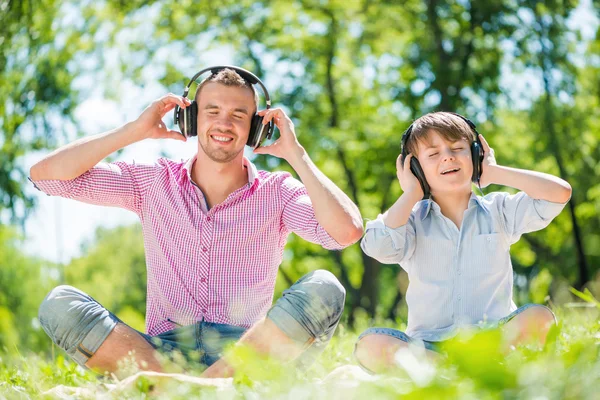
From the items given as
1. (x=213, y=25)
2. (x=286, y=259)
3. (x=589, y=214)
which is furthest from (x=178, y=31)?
(x=589, y=214)

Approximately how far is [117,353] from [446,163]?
1763mm

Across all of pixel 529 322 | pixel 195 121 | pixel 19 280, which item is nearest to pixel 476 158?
pixel 529 322

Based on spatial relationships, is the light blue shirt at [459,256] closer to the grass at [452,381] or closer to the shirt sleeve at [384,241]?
A: the shirt sleeve at [384,241]

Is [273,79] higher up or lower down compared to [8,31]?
lower down

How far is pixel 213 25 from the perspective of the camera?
52.6 ft

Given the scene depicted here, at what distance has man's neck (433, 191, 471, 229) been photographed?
344 cm

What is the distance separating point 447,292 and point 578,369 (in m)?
1.89

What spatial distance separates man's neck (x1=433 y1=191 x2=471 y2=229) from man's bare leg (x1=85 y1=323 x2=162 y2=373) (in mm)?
1586

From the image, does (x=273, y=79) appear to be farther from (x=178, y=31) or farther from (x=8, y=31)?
(x=8, y=31)

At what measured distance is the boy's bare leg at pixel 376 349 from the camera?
2.84m

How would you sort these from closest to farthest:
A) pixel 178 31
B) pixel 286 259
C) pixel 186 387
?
pixel 186 387 < pixel 178 31 < pixel 286 259

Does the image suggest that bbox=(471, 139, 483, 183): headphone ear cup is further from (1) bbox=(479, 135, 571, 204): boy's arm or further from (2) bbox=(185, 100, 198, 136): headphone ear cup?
(2) bbox=(185, 100, 198, 136): headphone ear cup

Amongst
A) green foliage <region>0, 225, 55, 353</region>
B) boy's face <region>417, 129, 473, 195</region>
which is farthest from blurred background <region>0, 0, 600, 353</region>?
boy's face <region>417, 129, 473, 195</region>

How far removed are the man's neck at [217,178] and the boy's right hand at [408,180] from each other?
85 cm
